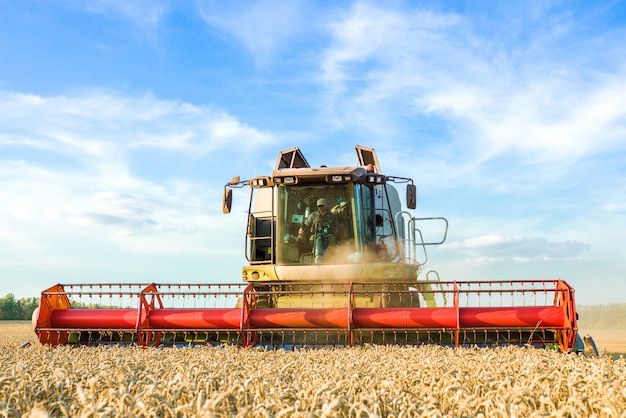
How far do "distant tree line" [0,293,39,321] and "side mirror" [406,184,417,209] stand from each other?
3240 centimetres

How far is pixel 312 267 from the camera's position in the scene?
383 inches

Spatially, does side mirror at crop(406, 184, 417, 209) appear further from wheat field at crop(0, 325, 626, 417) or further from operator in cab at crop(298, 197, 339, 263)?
wheat field at crop(0, 325, 626, 417)

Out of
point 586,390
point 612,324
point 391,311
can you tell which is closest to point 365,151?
point 391,311

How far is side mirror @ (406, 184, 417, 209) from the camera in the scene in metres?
9.87

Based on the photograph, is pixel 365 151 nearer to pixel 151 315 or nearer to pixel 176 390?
pixel 151 315

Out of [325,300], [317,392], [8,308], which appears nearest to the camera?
[317,392]

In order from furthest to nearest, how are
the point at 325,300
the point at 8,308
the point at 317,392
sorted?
1. the point at 8,308
2. the point at 325,300
3. the point at 317,392

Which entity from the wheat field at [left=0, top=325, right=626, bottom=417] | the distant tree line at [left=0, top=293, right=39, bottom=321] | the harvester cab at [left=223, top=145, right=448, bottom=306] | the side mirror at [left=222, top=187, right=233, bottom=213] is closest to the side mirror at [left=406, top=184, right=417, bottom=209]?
the harvester cab at [left=223, top=145, right=448, bottom=306]

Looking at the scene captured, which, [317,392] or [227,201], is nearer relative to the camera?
[317,392]

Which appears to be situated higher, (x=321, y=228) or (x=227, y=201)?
(x=227, y=201)

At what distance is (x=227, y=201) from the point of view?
1012 centimetres

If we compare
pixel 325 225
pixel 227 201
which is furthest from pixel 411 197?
pixel 227 201

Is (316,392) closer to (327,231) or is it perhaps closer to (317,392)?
(317,392)

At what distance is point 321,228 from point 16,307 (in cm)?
3277
